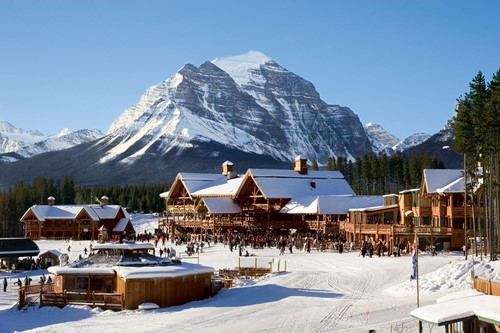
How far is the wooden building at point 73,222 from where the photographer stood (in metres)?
83.6

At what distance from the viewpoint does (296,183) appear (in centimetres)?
7762

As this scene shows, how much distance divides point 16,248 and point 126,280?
25095mm

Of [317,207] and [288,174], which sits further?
[288,174]

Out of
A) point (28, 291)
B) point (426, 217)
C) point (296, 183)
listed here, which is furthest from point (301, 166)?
point (28, 291)

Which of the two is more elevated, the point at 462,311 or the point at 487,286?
the point at 487,286

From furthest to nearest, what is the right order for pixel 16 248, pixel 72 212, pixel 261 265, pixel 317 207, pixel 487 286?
pixel 72 212 → pixel 317 207 → pixel 16 248 → pixel 261 265 → pixel 487 286

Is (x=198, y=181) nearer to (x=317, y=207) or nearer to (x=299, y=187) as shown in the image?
(x=299, y=187)

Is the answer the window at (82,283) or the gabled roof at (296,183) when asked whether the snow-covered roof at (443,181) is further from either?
the window at (82,283)

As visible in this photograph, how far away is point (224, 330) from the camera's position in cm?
2575

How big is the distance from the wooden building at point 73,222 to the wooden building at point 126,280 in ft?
160

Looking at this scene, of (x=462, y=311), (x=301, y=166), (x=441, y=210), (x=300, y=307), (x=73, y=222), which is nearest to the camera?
(x=462, y=311)

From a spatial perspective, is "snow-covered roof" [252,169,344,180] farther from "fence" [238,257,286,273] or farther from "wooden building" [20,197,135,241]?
"fence" [238,257,286,273]

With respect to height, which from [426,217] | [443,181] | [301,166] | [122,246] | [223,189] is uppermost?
[301,166]

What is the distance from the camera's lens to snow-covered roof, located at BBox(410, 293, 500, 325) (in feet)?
58.6
